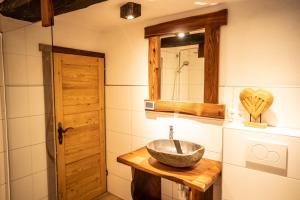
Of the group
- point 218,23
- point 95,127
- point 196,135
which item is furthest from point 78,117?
point 218,23

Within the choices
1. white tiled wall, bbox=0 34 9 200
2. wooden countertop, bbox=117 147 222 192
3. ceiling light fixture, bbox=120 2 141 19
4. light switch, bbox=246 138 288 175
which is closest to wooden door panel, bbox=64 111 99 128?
white tiled wall, bbox=0 34 9 200

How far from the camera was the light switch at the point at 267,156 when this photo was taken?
1.22 metres

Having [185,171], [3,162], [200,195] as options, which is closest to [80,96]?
[3,162]

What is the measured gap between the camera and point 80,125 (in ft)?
7.55

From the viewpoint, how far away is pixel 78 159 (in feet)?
7.56

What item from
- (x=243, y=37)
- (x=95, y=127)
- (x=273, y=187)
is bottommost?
(x=273, y=187)

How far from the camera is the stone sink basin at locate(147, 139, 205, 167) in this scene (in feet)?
4.70

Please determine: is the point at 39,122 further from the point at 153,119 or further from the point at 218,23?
the point at 218,23

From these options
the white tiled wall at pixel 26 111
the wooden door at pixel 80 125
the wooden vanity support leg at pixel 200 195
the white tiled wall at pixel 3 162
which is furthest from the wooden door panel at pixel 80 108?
the wooden vanity support leg at pixel 200 195

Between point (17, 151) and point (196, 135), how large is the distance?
Answer: 5.12 ft

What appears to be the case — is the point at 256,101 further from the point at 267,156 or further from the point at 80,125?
the point at 80,125

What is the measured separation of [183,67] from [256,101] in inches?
30.4

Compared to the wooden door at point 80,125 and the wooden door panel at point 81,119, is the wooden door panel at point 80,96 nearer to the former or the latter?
the wooden door at point 80,125

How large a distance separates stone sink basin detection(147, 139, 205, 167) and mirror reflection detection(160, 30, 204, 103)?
41 cm
